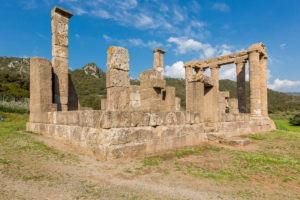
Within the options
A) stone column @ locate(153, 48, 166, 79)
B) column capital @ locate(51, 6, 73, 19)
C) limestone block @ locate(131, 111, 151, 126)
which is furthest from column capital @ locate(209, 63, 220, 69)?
limestone block @ locate(131, 111, 151, 126)

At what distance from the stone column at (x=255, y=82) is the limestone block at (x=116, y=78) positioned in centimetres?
1183

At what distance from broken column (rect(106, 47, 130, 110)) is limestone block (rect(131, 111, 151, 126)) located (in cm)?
161

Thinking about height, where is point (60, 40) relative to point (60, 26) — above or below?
below

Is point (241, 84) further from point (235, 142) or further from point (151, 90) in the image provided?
point (151, 90)

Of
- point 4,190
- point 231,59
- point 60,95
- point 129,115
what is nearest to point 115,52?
point 129,115

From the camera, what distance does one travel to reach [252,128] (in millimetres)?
12000

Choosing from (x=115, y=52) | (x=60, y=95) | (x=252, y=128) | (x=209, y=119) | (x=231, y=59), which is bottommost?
(x=252, y=128)

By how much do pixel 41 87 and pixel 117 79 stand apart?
11.9ft

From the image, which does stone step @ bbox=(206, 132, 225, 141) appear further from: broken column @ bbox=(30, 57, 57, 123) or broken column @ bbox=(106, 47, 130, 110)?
broken column @ bbox=(30, 57, 57, 123)

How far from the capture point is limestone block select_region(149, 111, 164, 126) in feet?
18.6

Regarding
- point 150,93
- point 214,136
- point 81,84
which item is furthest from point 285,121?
point 81,84

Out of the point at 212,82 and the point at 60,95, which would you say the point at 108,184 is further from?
the point at 60,95

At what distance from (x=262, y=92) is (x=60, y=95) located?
15875 mm

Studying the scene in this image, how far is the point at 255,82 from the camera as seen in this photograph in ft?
48.7
